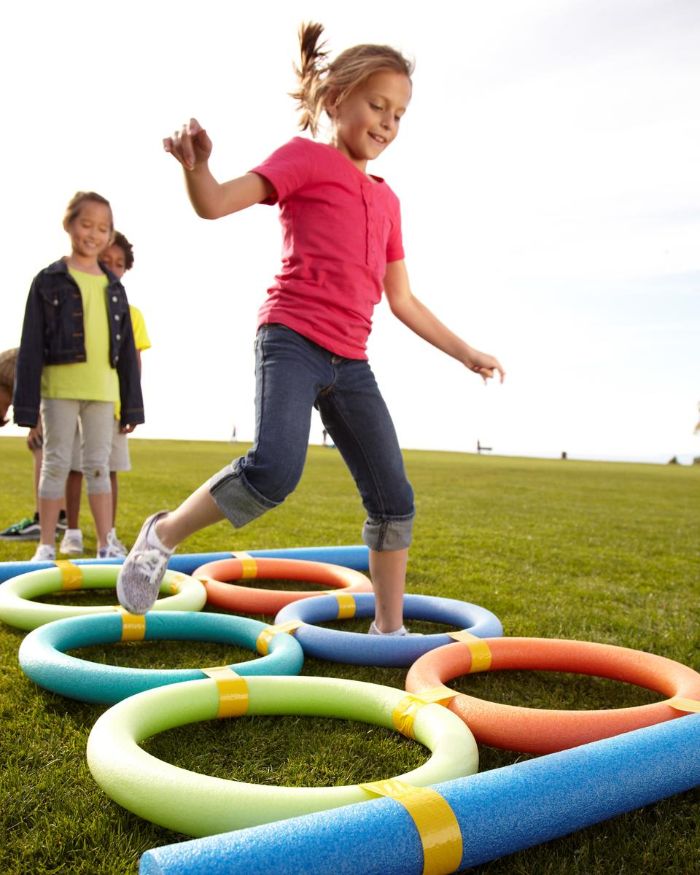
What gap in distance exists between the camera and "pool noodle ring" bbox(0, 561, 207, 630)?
11.3 ft

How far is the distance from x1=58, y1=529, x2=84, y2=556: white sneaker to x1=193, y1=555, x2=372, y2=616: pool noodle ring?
56.4 inches

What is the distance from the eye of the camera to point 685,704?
2.52 metres

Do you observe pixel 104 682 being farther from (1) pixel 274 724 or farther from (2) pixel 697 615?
(2) pixel 697 615

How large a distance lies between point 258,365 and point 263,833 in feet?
5.88

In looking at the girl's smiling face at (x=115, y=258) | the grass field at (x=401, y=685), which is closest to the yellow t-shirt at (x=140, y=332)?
the girl's smiling face at (x=115, y=258)

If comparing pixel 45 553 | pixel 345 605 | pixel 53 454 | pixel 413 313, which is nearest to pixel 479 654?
pixel 345 605

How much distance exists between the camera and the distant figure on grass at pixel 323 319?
2.90 meters

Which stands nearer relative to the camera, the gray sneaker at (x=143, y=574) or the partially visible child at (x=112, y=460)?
the gray sneaker at (x=143, y=574)

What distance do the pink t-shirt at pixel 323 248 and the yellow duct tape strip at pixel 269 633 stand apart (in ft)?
3.61

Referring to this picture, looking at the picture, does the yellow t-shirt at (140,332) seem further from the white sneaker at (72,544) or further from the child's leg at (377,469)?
the child's leg at (377,469)

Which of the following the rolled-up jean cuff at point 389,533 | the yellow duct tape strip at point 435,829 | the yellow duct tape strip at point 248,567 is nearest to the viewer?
the yellow duct tape strip at point 435,829

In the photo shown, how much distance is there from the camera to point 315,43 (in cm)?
324

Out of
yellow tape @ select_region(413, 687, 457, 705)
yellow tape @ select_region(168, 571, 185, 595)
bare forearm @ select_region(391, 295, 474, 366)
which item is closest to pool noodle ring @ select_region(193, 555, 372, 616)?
yellow tape @ select_region(168, 571, 185, 595)

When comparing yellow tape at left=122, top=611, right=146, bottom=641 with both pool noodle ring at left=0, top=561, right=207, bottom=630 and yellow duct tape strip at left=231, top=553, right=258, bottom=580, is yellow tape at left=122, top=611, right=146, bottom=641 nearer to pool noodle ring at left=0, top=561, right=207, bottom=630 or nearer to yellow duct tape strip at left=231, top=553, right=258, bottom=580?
pool noodle ring at left=0, top=561, right=207, bottom=630
